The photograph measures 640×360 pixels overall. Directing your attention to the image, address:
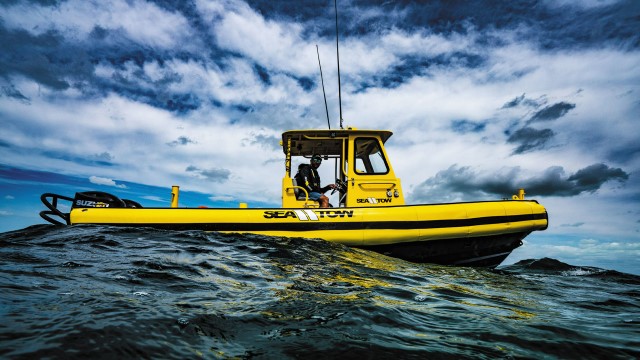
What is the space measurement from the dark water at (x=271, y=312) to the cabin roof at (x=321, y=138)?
332cm

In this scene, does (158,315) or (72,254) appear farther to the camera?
(72,254)

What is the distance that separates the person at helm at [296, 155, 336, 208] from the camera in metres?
6.54

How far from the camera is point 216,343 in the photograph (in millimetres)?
1401

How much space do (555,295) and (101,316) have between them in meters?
4.11

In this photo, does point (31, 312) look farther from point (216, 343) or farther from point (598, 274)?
point (598, 274)

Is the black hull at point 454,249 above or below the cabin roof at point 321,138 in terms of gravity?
below

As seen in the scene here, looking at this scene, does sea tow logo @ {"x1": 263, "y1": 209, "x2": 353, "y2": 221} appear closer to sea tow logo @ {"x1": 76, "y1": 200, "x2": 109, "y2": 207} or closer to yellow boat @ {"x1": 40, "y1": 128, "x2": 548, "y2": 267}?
yellow boat @ {"x1": 40, "y1": 128, "x2": 548, "y2": 267}

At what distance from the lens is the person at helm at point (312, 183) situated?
6.54 meters

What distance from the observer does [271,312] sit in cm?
188

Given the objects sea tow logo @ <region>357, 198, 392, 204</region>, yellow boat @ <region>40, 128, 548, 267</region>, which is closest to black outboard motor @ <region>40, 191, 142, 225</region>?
yellow boat @ <region>40, 128, 548, 267</region>

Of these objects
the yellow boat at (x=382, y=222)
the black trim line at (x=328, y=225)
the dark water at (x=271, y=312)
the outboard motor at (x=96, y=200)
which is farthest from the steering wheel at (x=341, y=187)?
the outboard motor at (x=96, y=200)

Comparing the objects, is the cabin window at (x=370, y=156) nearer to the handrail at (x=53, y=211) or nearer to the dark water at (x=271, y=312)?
the dark water at (x=271, y=312)

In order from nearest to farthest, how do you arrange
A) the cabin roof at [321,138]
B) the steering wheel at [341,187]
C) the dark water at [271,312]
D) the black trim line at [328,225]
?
the dark water at [271,312], the black trim line at [328,225], the cabin roof at [321,138], the steering wheel at [341,187]

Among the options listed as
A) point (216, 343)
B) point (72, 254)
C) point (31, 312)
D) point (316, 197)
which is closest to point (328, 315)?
point (216, 343)
